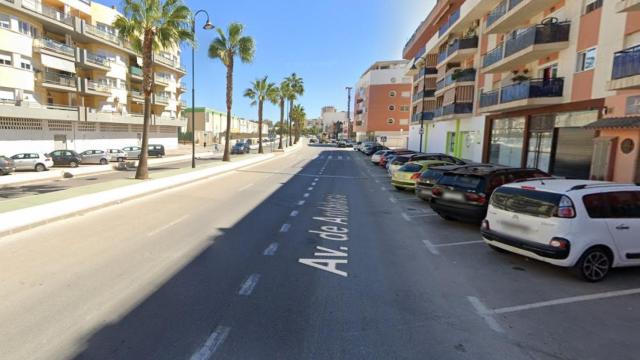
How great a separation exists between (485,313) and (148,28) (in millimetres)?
18844

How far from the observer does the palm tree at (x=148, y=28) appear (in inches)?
675

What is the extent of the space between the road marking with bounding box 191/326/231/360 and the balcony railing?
1454cm

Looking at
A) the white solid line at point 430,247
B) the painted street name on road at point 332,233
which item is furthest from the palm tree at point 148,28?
the white solid line at point 430,247

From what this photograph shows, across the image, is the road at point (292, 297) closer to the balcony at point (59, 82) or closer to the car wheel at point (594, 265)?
the car wheel at point (594, 265)

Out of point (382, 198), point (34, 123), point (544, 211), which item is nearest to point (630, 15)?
point (382, 198)

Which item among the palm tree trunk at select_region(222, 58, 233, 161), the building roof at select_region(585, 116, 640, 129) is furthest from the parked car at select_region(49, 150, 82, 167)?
the building roof at select_region(585, 116, 640, 129)

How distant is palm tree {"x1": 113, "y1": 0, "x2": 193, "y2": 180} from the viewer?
1716 centimetres

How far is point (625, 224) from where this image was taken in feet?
20.2

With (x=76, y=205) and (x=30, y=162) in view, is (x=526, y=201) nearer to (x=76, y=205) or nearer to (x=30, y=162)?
→ (x=76, y=205)

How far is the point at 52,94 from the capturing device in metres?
36.4

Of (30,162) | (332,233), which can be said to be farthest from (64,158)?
(332,233)

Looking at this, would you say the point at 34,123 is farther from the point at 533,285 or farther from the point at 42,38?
the point at 533,285

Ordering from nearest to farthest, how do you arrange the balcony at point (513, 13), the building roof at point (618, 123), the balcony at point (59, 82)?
the building roof at point (618, 123), the balcony at point (513, 13), the balcony at point (59, 82)

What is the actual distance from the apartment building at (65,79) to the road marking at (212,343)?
112ft
